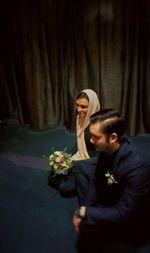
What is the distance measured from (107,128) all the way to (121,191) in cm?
49

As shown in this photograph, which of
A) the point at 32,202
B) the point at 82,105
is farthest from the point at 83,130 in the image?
the point at 32,202

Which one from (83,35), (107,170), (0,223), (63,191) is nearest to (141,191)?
(107,170)

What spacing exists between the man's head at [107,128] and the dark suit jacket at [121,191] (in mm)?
73

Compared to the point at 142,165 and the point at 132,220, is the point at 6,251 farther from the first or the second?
the point at 142,165

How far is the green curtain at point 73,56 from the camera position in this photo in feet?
10.8

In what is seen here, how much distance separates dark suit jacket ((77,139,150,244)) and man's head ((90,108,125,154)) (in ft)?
0.24

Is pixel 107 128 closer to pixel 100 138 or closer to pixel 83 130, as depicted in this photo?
pixel 100 138

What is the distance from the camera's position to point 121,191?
7.36 ft

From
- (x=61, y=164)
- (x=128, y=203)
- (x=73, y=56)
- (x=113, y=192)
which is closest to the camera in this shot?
(x=128, y=203)

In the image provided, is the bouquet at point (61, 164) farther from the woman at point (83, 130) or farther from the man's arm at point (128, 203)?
the man's arm at point (128, 203)

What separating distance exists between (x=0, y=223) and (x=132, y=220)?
0.97 m

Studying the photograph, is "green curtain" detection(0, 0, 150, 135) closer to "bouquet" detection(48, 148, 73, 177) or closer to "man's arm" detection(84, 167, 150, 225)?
"bouquet" detection(48, 148, 73, 177)

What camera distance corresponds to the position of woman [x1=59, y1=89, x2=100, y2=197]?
270 cm

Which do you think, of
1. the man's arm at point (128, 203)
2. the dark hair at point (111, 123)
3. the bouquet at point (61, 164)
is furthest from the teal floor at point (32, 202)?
the dark hair at point (111, 123)
